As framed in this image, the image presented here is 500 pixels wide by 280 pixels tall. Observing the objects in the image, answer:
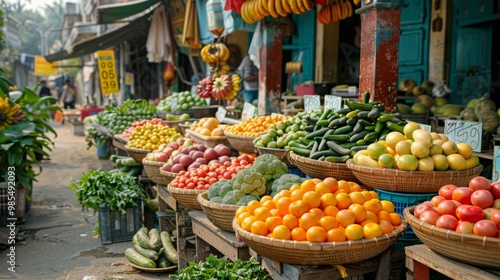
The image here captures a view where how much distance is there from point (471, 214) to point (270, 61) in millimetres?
4618

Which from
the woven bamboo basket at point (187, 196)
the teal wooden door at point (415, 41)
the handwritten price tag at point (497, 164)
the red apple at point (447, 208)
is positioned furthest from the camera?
the teal wooden door at point (415, 41)

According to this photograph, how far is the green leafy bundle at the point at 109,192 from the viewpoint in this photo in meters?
5.82

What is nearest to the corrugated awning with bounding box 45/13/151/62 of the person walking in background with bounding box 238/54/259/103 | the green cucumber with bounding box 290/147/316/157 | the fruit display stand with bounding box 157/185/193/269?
the person walking in background with bounding box 238/54/259/103

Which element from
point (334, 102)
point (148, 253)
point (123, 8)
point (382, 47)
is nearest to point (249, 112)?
point (334, 102)

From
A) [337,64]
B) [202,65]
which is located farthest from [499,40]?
[202,65]

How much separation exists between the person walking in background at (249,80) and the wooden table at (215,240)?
5534 mm

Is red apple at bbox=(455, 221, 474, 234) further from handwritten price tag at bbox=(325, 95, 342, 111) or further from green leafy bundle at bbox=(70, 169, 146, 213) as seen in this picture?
green leafy bundle at bbox=(70, 169, 146, 213)

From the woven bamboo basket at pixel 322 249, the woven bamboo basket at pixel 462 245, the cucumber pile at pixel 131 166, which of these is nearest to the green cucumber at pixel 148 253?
the cucumber pile at pixel 131 166

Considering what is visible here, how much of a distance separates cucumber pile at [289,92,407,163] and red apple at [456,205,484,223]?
47.2 inches

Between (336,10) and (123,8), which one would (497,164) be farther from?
(123,8)

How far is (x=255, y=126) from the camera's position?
17.2ft

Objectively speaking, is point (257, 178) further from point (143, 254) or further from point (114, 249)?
point (114, 249)

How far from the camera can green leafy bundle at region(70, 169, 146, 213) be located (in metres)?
5.82

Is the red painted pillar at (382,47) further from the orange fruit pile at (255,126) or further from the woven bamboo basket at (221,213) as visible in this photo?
the woven bamboo basket at (221,213)
